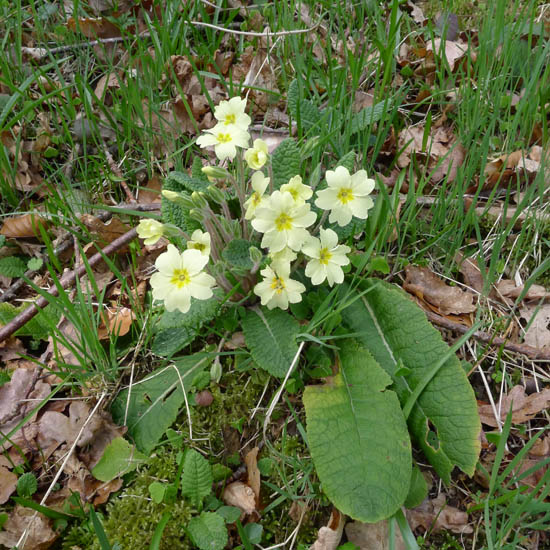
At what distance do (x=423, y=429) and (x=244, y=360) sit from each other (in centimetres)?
72

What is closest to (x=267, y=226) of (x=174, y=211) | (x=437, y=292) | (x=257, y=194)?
(x=257, y=194)

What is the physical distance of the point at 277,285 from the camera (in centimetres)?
191

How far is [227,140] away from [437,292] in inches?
44.4

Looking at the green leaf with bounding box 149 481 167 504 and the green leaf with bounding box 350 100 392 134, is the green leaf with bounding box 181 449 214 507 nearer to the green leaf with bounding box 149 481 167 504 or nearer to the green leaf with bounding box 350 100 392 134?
the green leaf with bounding box 149 481 167 504

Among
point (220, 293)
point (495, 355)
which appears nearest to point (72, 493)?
point (220, 293)

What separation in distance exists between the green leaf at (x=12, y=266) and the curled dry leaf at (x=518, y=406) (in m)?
2.24

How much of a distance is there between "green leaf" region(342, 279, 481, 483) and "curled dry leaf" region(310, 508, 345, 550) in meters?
0.38

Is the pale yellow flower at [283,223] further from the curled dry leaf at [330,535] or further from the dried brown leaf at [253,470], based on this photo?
the curled dry leaf at [330,535]

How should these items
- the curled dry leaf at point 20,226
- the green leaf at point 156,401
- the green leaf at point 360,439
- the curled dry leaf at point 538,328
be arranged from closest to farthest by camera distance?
the green leaf at point 360,439 < the green leaf at point 156,401 < the curled dry leaf at point 538,328 < the curled dry leaf at point 20,226

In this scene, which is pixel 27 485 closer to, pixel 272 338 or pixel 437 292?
pixel 272 338

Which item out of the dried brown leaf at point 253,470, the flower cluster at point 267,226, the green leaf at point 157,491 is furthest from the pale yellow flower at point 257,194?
the green leaf at point 157,491

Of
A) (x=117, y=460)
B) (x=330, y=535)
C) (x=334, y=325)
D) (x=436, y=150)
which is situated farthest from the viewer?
(x=436, y=150)

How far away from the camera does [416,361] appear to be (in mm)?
1942

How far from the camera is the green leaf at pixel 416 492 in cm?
169
